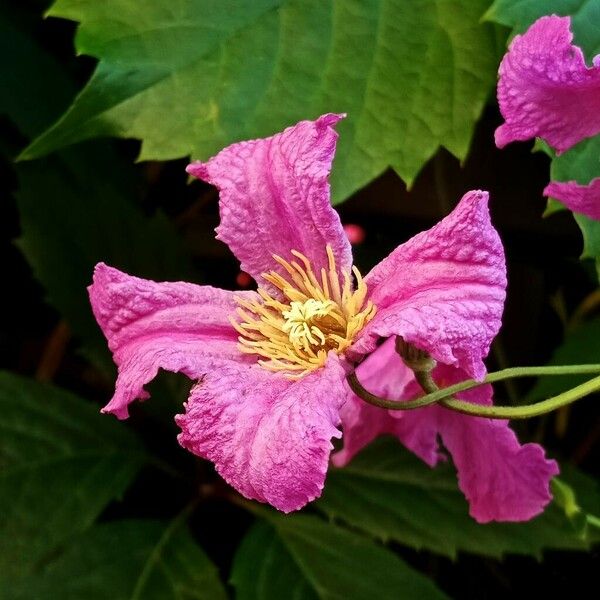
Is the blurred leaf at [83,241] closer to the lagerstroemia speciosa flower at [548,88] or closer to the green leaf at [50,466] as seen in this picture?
the green leaf at [50,466]

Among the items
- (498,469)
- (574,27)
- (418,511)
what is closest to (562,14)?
(574,27)

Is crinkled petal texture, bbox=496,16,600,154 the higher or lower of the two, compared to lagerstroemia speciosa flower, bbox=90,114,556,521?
higher

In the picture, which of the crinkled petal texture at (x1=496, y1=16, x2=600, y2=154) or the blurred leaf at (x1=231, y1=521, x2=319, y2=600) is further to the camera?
the blurred leaf at (x1=231, y1=521, x2=319, y2=600)

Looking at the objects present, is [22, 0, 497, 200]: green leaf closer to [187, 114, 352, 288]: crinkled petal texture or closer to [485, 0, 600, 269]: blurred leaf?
[485, 0, 600, 269]: blurred leaf

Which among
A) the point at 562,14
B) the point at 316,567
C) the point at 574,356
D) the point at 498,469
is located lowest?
the point at 316,567

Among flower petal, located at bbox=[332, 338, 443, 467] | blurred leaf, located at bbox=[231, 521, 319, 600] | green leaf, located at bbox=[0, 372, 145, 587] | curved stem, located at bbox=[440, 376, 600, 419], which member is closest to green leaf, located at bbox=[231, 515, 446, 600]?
blurred leaf, located at bbox=[231, 521, 319, 600]

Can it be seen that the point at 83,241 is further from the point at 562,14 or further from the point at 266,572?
the point at 562,14

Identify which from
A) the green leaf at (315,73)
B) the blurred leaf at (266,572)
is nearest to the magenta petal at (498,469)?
the green leaf at (315,73)
